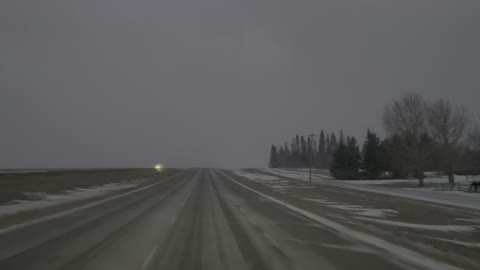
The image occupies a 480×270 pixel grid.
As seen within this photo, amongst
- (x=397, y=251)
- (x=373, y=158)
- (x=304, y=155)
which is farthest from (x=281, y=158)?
(x=397, y=251)

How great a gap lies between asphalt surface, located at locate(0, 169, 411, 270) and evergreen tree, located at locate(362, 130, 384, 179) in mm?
55840

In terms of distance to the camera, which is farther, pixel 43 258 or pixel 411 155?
pixel 411 155

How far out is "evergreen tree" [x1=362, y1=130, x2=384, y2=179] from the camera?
6900 cm

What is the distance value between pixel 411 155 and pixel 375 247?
138 feet

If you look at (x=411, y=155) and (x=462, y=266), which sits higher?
(x=411, y=155)

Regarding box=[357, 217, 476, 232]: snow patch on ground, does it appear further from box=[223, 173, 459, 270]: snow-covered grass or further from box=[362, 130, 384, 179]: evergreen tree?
box=[362, 130, 384, 179]: evergreen tree

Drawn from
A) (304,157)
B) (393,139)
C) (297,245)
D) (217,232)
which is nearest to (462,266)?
(297,245)

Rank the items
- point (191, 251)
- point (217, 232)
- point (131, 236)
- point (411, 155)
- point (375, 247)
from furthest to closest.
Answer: point (411, 155)
point (217, 232)
point (131, 236)
point (375, 247)
point (191, 251)

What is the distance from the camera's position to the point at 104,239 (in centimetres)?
1165

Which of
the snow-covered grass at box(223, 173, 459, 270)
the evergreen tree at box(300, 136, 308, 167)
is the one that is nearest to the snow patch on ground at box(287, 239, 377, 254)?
the snow-covered grass at box(223, 173, 459, 270)

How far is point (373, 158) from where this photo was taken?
69.2 m

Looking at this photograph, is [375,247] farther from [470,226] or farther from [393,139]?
[393,139]

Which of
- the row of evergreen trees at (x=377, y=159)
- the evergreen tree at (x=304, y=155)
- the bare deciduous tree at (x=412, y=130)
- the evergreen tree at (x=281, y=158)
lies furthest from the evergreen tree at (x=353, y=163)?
the evergreen tree at (x=281, y=158)

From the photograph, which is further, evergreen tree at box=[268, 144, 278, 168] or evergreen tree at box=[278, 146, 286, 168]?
evergreen tree at box=[268, 144, 278, 168]
